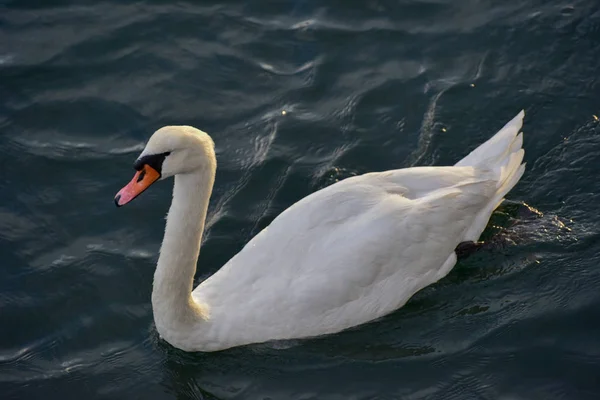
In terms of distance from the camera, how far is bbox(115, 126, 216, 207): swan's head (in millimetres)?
7641

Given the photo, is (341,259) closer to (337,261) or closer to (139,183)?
(337,261)

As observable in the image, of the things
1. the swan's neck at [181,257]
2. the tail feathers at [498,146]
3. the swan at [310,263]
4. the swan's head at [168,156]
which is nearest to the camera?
A: the swan's head at [168,156]

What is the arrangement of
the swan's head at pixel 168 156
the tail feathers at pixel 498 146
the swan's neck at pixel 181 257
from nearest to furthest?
1. the swan's head at pixel 168 156
2. the swan's neck at pixel 181 257
3. the tail feathers at pixel 498 146

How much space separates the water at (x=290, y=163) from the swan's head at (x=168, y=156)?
1.83 meters

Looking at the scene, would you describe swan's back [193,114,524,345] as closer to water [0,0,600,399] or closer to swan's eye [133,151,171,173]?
A: water [0,0,600,399]

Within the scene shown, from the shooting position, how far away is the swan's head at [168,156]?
7.64 m

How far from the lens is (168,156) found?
7672 mm

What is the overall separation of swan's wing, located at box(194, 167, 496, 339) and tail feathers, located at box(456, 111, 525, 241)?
594mm

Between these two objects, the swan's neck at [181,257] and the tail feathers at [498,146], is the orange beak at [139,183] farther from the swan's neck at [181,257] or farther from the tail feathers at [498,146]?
the tail feathers at [498,146]

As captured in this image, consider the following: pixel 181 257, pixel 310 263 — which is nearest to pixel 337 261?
pixel 310 263

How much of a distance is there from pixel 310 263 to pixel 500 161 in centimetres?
251

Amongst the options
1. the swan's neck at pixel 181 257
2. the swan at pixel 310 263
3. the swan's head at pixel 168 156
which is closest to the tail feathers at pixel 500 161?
the swan at pixel 310 263

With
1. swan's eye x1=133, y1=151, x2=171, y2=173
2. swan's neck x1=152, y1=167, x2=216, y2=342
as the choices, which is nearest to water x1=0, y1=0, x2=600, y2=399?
swan's neck x1=152, y1=167, x2=216, y2=342

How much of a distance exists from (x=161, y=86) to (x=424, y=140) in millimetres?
3197
